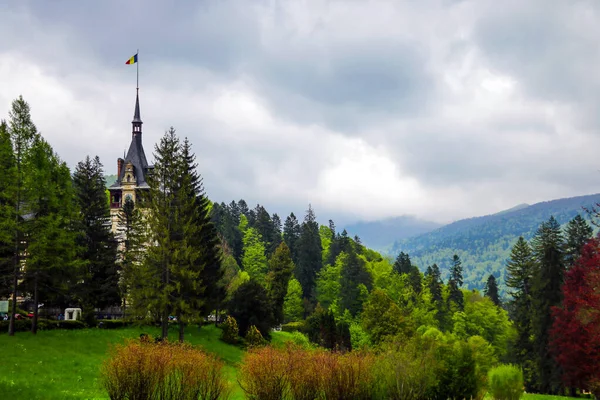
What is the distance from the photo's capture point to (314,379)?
68.6 ft

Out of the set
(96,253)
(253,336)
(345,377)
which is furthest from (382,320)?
(345,377)

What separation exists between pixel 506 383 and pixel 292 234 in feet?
322

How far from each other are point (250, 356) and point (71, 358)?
53.8ft

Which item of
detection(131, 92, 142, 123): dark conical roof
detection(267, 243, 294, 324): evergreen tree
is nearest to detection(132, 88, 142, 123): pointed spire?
detection(131, 92, 142, 123): dark conical roof

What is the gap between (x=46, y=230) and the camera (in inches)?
1389

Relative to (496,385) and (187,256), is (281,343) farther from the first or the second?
(496,385)

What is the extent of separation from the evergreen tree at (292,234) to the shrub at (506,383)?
8062 cm

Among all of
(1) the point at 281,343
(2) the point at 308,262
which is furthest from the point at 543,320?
(2) the point at 308,262

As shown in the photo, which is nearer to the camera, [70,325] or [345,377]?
[345,377]

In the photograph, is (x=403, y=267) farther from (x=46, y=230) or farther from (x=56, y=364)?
(x=56, y=364)

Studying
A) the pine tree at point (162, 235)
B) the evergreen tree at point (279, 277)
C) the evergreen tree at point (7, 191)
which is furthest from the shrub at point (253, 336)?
the evergreen tree at point (7, 191)

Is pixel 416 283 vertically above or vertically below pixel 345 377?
above

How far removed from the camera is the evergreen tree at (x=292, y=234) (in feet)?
370

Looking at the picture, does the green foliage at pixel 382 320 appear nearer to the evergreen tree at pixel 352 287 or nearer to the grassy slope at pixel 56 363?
the evergreen tree at pixel 352 287
